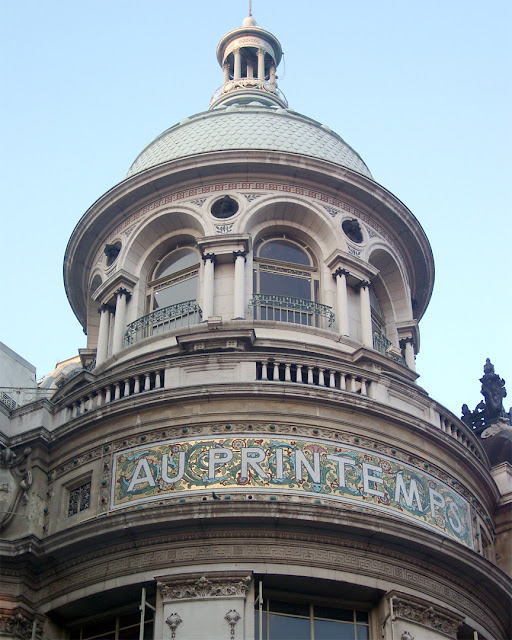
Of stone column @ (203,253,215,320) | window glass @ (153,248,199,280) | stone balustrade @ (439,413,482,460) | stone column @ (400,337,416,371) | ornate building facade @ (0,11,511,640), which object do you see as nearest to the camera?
ornate building facade @ (0,11,511,640)

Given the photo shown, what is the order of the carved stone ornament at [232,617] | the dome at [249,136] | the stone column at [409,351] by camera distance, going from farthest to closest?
the dome at [249,136], the stone column at [409,351], the carved stone ornament at [232,617]

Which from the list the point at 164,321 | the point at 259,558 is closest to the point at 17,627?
the point at 259,558

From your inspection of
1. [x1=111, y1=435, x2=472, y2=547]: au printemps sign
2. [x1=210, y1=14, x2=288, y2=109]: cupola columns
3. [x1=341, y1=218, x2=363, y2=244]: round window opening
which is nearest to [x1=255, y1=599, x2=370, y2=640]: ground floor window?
[x1=111, y1=435, x2=472, y2=547]: au printemps sign

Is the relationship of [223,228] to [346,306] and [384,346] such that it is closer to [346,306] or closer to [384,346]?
[346,306]

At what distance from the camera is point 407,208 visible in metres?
34.9

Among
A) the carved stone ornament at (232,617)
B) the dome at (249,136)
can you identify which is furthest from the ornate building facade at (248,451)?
the dome at (249,136)

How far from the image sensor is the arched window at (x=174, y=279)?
32.5 metres

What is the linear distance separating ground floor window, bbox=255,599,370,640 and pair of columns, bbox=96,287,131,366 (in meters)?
9.81

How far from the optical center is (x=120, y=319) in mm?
32438

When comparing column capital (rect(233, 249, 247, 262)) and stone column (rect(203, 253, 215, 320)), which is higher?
column capital (rect(233, 249, 247, 262))

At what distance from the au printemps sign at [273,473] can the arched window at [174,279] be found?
24.2 feet

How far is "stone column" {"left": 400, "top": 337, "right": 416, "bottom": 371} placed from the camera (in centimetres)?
3381

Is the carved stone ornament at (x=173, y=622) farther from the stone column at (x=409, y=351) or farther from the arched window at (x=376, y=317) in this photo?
the stone column at (x=409, y=351)

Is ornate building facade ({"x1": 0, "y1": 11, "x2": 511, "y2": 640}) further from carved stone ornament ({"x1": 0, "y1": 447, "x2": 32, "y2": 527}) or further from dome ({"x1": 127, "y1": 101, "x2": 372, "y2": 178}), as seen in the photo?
dome ({"x1": 127, "y1": 101, "x2": 372, "y2": 178})
